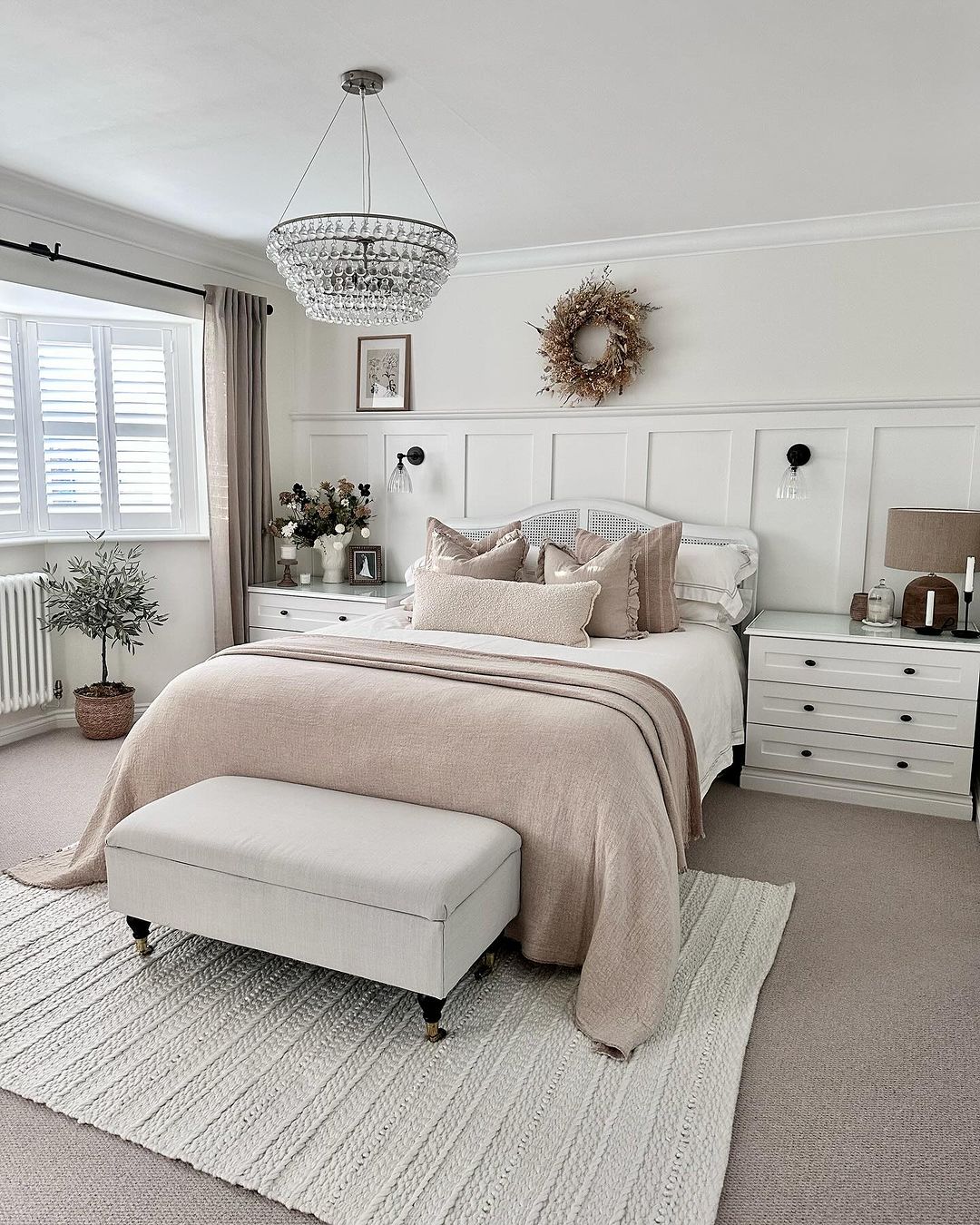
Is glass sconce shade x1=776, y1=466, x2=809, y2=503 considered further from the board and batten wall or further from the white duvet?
the white duvet

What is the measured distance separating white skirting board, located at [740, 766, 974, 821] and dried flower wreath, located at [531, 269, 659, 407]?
201 cm

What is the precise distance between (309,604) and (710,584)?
2161 mm

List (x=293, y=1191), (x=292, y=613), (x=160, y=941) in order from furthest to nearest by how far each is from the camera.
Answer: (x=292, y=613) < (x=160, y=941) < (x=293, y=1191)

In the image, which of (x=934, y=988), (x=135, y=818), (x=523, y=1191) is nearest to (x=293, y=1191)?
(x=523, y=1191)

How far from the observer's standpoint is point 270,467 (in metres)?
5.36

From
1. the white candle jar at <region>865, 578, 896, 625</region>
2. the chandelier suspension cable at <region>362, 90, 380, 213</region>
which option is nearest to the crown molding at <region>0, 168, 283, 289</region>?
the chandelier suspension cable at <region>362, 90, 380, 213</region>

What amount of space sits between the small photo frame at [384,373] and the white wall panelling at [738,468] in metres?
0.08

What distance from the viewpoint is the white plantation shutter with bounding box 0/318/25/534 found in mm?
4523

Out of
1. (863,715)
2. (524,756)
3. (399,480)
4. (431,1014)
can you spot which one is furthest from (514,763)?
(399,480)

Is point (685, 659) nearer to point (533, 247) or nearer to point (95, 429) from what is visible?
point (533, 247)

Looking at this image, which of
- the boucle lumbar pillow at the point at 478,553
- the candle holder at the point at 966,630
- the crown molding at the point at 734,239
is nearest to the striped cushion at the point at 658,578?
the boucle lumbar pillow at the point at 478,553

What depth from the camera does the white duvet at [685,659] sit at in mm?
3258

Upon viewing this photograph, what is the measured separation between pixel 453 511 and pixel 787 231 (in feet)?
7.17

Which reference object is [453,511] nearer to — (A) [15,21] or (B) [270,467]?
(B) [270,467]
